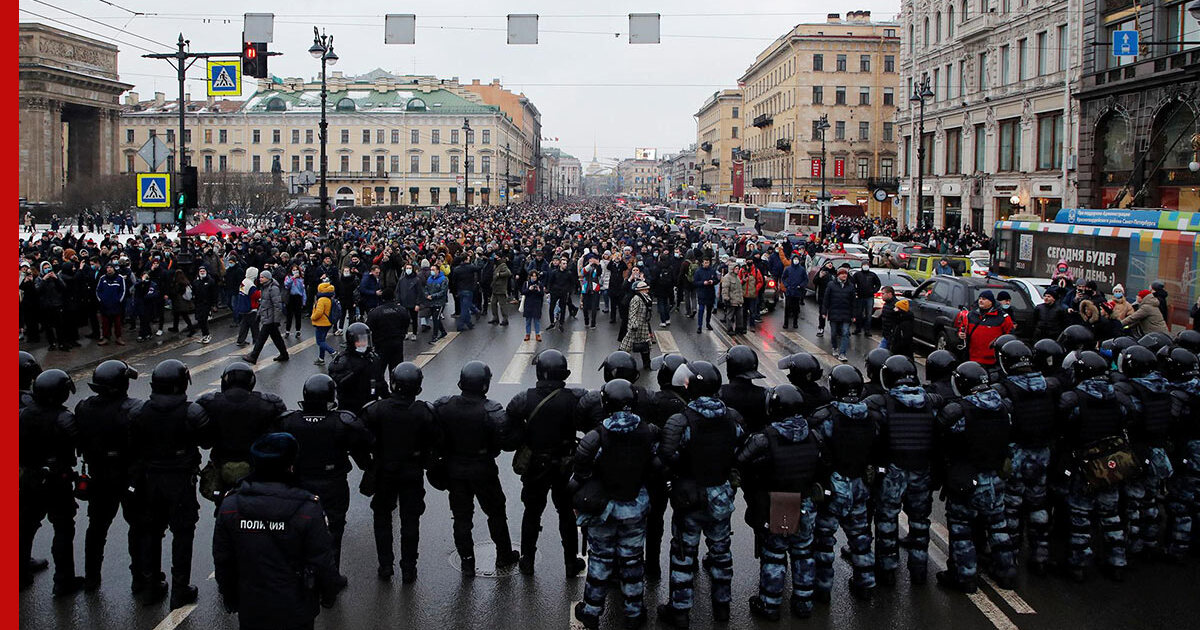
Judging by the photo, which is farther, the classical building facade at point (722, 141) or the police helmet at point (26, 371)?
the classical building facade at point (722, 141)

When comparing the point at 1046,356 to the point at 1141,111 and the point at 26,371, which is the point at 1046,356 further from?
the point at 1141,111

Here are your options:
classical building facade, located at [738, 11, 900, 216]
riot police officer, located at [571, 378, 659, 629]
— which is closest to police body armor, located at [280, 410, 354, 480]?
riot police officer, located at [571, 378, 659, 629]

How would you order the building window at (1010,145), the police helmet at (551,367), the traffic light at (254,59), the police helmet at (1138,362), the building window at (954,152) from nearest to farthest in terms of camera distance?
the police helmet at (551,367) → the police helmet at (1138,362) → the traffic light at (254,59) → the building window at (1010,145) → the building window at (954,152)

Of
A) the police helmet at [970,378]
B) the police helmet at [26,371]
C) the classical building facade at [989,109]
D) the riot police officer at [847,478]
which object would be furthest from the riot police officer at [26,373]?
the classical building facade at [989,109]

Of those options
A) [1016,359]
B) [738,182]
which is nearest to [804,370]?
[1016,359]

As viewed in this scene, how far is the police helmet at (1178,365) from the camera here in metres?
7.43

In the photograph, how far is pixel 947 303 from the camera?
1742 cm

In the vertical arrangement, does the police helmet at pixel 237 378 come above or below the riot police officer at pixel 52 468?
above

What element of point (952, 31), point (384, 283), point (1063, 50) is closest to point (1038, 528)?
point (384, 283)

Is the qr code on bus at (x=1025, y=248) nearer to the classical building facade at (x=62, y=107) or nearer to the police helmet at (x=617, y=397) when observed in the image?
the police helmet at (x=617, y=397)

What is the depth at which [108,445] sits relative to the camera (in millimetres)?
6375

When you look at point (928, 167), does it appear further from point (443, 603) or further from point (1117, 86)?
point (443, 603)

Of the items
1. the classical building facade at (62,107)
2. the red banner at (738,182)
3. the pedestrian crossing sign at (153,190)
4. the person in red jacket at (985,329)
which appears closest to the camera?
the person in red jacket at (985,329)

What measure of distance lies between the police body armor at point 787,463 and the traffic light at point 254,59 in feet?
56.7
